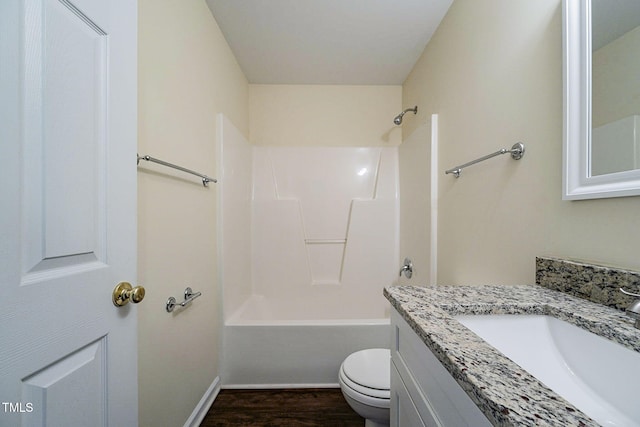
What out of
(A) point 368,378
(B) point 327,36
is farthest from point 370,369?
(B) point 327,36

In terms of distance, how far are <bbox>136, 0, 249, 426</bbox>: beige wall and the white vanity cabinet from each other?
0.97m

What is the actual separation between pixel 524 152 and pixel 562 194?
25 centimetres

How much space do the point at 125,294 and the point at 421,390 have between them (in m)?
0.81

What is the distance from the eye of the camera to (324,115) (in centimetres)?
237

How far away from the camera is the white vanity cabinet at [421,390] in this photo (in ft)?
1.43

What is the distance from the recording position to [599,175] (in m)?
0.66

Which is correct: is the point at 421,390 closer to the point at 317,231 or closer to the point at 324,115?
the point at 317,231

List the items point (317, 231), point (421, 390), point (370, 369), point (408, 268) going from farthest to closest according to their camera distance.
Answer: point (317, 231)
point (408, 268)
point (370, 369)
point (421, 390)

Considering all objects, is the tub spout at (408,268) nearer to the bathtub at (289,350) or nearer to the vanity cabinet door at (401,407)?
the bathtub at (289,350)

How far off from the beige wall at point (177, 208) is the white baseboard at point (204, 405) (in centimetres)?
4

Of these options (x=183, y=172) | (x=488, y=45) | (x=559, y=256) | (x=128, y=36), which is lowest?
(x=559, y=256)

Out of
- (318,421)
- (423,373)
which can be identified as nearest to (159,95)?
(423,373)

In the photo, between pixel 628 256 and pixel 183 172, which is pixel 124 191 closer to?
pixel 183 172

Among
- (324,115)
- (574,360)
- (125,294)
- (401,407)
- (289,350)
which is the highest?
(324,115)
